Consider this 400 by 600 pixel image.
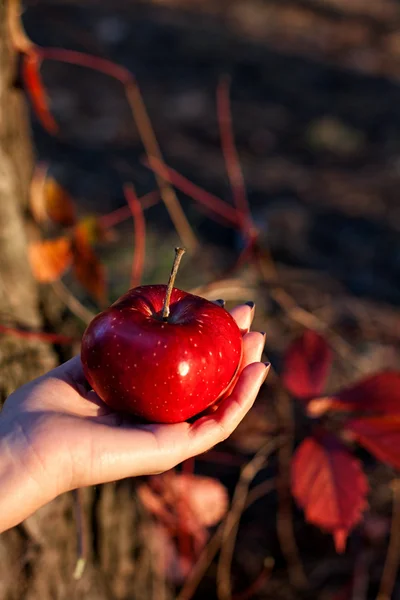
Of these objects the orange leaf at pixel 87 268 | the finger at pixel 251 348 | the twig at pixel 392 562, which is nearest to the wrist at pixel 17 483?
the finger at pixel 251 348

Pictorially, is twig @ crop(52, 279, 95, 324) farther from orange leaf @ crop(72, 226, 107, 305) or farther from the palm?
the palm

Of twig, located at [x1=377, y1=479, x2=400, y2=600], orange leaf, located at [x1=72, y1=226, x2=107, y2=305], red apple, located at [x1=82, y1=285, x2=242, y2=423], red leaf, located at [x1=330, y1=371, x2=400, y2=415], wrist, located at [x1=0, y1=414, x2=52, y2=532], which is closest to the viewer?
wrist, located at [x1=0, y1=414, x2=52, y2=532]

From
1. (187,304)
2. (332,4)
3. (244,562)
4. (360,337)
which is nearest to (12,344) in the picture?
(187,304)

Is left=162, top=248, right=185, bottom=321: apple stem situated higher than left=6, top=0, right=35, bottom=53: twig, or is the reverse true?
left=6, top=0, right=35, bottom=53: twig

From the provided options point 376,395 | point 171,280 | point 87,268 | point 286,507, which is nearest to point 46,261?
point 87,268

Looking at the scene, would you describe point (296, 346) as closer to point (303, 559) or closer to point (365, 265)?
point (303, 559)

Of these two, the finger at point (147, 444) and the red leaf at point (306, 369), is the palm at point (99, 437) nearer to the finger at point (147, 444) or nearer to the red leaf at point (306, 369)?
the finger at point (147, 444)

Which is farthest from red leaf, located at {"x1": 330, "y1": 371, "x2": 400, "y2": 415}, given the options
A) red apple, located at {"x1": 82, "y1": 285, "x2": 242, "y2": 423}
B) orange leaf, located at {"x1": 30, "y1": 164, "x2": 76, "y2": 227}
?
orange leaf, located at {"x1": 30, "y1": 164, "x2": 76, "y2": 227}
